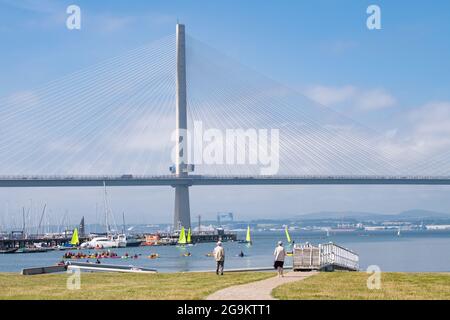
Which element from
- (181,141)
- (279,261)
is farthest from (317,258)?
(181,141)

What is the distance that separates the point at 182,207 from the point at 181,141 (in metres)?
14.4

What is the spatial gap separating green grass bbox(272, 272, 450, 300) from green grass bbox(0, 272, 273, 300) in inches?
71.5

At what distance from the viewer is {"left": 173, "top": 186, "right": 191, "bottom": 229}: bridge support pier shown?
120000mm

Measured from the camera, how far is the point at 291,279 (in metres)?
23.3

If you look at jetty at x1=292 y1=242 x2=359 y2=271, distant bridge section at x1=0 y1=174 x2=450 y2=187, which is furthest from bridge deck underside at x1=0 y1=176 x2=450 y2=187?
jetty at x1=292 y1=242 x2=359 y2=271

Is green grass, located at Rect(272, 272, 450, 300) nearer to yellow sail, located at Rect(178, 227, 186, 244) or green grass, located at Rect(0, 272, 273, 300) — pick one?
green grass, located at Rect(0, 272, 273, 300)

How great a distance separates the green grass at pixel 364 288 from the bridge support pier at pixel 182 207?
9580 cm

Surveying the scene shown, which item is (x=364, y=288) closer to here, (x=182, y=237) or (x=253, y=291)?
(x=253, y=291)

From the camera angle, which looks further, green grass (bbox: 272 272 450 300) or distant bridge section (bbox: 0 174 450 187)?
distant bridge section (bbox: 0 174 450 187)

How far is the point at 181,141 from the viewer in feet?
365

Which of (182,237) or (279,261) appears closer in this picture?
(279,261)

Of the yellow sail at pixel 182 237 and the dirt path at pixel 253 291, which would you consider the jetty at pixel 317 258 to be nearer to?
the dirt path at pixel 253 291
